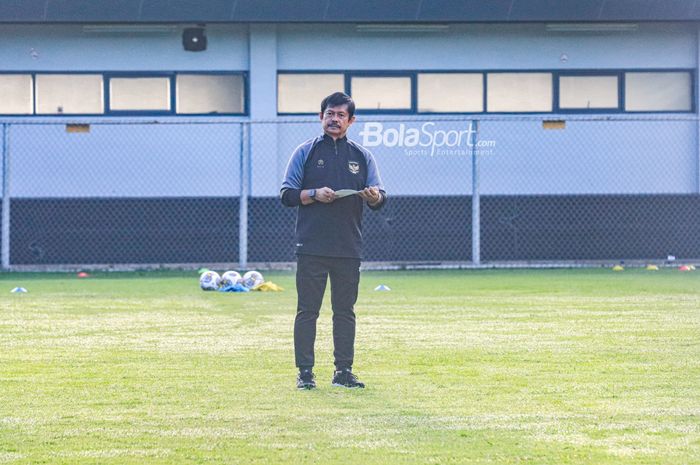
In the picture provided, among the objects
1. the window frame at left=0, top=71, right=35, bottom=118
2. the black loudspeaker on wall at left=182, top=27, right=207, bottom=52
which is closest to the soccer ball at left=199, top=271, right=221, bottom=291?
the black loudspeaker on wall at left=182, top=27, right=207, bottom=52

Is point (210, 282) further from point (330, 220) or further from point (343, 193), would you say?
point (343, 193)

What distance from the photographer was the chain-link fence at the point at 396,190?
883 inches

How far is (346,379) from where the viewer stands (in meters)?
7.97

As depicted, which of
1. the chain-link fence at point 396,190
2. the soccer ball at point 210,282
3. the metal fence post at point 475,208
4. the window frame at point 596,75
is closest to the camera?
the soccer ball at point 210,282

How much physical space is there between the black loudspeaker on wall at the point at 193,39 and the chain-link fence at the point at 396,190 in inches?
53.7

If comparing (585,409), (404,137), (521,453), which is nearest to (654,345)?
(585,409)

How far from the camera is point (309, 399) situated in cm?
738

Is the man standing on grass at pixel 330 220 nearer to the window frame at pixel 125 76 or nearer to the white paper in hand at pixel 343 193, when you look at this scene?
the white paper in hand at pixel 343 193

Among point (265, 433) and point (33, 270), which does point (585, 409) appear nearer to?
point (265, 433)

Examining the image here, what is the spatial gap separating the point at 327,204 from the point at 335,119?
1.75 feet

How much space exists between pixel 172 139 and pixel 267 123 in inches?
66.4

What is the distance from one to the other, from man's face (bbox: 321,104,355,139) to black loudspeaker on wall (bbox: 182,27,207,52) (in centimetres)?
1509

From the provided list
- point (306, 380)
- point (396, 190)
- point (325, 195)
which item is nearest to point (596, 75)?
point (396, 190)

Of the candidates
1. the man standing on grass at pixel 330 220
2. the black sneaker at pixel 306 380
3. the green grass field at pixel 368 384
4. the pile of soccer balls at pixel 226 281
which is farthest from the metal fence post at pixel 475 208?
the black sneaker at pixel 306 380
